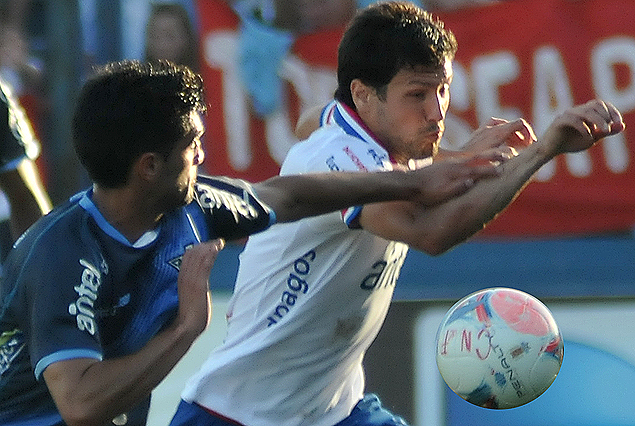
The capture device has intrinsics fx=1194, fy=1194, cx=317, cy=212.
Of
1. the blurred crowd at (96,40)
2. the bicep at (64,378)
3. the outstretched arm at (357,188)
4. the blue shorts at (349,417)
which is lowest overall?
the blue shorts at (349,417)

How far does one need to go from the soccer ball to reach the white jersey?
0.33 m

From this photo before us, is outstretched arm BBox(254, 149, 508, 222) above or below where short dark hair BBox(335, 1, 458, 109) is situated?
below

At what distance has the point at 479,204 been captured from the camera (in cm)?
373

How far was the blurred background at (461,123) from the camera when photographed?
6383 mm

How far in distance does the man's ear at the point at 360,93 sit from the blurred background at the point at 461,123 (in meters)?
2.27

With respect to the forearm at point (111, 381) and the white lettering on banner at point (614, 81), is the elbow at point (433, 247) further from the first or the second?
the white lettering on banner at point (614, 81)

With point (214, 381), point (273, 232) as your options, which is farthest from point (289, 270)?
point (214, 381)

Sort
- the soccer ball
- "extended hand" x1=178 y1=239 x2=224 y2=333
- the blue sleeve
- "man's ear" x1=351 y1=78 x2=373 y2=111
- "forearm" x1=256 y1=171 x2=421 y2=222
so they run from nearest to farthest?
"extended hand" x1=178 y1=239 x2=224 y2=333 → the blue sleeve → "forearm" x1=256 y1=171 x2=421 y2=222 → the soccer ball → "man's ear" x1=351 y1=78 x2=373 y2=111

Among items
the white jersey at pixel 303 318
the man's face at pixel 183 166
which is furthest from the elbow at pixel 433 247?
the man's face at pixel 183 166

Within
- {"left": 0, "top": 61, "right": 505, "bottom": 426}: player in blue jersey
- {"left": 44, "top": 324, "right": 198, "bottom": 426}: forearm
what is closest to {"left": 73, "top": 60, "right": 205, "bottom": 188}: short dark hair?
{"left": 0, "top": 61, "right": 505, "bottom": 426}: player in blue jersey

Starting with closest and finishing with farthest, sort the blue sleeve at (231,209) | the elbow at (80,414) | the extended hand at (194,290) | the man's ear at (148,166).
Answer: the elbow at (80,414) → the extended hand at (194,290) → the man's ear at (148,166) → the blue sleeve at (231,209)

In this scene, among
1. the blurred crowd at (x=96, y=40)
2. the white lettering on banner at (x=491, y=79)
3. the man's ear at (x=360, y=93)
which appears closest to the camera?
the man's ear at (x=360, y=93)

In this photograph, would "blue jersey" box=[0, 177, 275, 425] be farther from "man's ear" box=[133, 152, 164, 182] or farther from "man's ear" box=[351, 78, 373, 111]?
"man's ear" box=[351, 78, 373, 111]

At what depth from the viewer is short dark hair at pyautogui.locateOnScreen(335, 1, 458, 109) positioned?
406 centimetres
